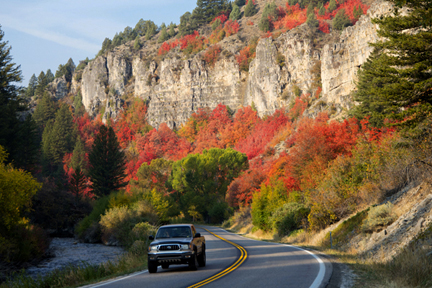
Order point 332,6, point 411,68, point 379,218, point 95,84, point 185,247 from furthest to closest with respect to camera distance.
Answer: point 95,84 < point 332,6 < point 411,68 < point 379,218 < point 185,247

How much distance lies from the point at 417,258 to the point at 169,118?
12254 cm

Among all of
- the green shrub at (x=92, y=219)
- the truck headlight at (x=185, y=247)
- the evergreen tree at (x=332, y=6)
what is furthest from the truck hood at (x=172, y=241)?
the evergreen tree at (x=332, y=6)

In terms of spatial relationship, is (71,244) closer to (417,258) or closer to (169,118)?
(417,258)

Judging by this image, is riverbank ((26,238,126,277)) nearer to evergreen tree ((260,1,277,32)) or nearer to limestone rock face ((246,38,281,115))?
limestone rock face ((246,38,281,115))

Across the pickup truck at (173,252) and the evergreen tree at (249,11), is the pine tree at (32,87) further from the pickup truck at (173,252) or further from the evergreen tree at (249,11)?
the pickup truck at (173,252)

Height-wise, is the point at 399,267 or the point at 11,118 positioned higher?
the point at 11,118

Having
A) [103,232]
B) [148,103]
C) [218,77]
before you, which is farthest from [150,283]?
[148,103]

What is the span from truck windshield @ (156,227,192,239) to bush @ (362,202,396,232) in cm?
905

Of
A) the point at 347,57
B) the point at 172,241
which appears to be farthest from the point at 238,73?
the point at 172,241

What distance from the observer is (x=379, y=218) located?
1648 cm

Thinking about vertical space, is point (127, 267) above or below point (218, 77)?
below

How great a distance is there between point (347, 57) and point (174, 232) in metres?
77.0

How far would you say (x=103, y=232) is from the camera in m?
41.5

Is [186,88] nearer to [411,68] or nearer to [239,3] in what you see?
[239,3]
